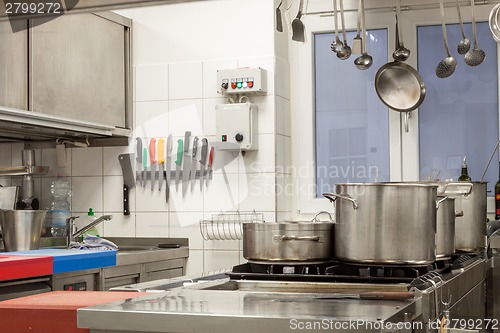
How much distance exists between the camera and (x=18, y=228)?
3578 millimetres

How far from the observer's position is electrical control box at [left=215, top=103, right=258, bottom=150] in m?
3.92

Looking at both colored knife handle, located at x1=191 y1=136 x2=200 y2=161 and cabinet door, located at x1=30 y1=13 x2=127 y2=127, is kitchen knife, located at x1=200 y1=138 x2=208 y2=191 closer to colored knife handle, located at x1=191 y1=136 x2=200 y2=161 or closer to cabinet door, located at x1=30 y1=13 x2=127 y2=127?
colored knife handle, located at x1=191 y1=136 x2=200 y2=161

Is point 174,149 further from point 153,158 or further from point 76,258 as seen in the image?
point 76,258

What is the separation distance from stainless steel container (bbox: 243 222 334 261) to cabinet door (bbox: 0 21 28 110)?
188cm

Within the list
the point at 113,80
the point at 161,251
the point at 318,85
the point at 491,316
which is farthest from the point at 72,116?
the point at 491,316

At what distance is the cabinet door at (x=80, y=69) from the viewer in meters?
3.70

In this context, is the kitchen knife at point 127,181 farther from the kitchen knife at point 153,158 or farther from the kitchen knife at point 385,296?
the kitchen knife at point 385,296

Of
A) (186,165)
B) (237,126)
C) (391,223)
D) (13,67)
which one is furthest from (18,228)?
(391,223)

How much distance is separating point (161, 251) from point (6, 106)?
1.08m

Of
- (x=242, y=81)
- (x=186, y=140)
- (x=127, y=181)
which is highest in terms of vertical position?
(x=242, y=81)

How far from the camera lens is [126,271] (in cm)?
365

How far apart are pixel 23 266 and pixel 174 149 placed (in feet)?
4.56

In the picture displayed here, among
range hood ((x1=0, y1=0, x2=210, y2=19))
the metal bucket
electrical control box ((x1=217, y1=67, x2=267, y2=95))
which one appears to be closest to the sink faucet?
the metal bucket

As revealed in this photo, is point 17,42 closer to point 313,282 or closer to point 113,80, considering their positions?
point 113,80
